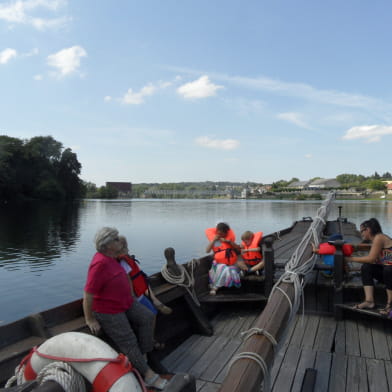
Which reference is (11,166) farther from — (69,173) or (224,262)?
(224,262)

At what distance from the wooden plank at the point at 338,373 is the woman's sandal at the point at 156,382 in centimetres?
143

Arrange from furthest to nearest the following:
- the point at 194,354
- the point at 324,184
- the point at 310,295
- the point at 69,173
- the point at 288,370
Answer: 1. the point at 324,184
2. the point at 69,173
3. the point at 310,295
4. the point at 194,354
5. the point at 288,370

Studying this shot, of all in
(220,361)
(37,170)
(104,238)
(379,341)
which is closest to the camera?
(104,238)

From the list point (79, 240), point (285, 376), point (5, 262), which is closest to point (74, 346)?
point (285, 376)

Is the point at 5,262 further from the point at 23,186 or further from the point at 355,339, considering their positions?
the point at 23,186

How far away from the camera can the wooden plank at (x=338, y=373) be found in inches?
127

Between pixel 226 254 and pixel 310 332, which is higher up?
pixel 226 254

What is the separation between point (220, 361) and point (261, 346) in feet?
7.19

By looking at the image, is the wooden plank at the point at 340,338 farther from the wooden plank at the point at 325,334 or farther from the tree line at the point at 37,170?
the tree line at the point at 37,170

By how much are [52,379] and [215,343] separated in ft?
9.21

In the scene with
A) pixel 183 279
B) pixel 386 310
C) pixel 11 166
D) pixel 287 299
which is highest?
pixel 11 166

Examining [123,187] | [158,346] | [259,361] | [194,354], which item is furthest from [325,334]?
[123,187]

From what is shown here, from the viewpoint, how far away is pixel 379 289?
457 cm

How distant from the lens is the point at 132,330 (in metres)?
3.06
